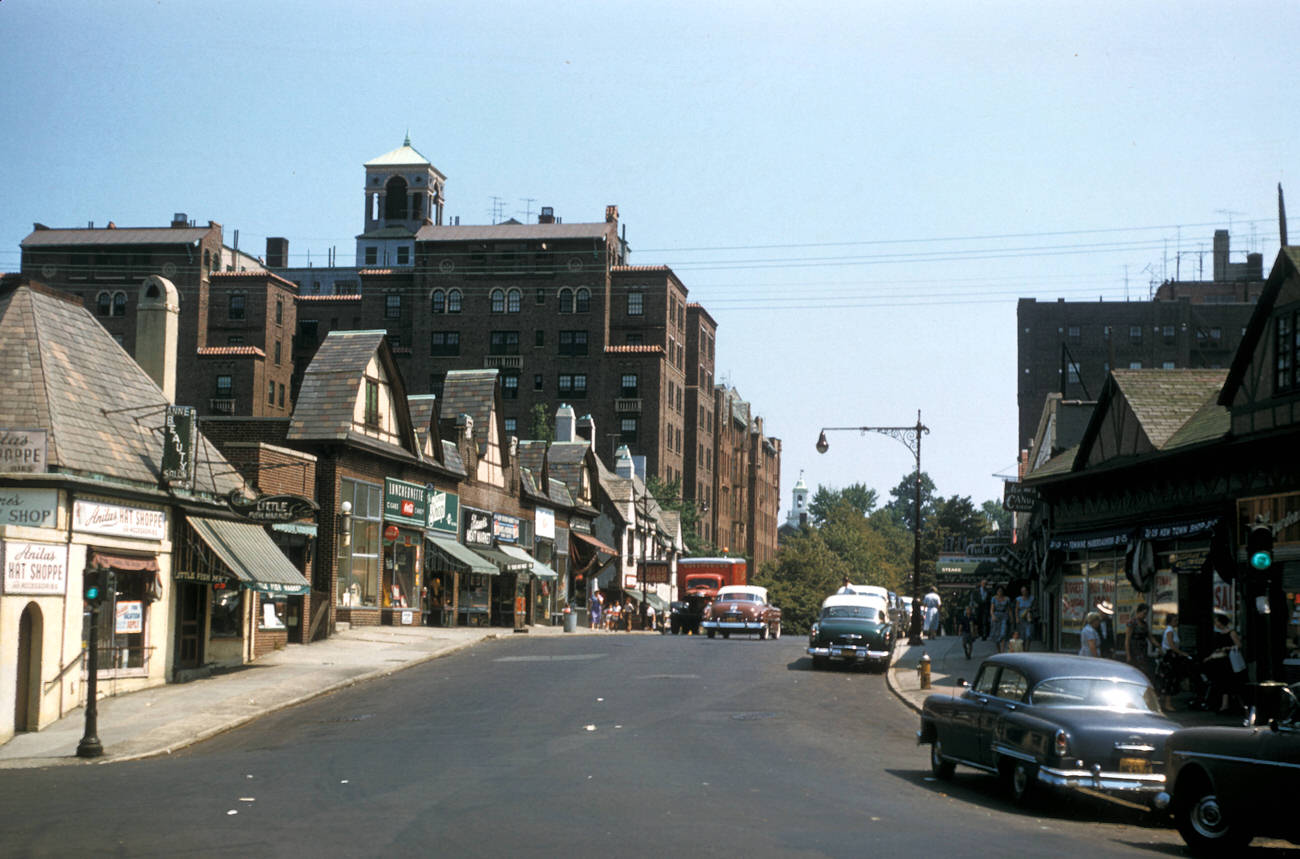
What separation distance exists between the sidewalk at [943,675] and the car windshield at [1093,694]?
4004 mm

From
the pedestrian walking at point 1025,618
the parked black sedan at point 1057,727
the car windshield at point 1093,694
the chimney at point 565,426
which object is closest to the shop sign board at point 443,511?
the pedestrian walking at point 1025,618

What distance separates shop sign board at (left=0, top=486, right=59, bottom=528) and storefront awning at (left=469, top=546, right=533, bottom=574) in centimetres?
2780

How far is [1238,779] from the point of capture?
1213cm

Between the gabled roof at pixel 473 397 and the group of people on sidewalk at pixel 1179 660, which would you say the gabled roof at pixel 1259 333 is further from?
the gabled roof at pixel 473 397

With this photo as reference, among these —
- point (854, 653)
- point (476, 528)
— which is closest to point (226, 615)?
point (854, 653)

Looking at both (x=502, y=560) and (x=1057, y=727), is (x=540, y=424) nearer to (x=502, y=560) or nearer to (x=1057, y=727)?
(x=502, y=560)

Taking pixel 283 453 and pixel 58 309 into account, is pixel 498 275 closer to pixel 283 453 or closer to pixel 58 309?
pixel 283 453

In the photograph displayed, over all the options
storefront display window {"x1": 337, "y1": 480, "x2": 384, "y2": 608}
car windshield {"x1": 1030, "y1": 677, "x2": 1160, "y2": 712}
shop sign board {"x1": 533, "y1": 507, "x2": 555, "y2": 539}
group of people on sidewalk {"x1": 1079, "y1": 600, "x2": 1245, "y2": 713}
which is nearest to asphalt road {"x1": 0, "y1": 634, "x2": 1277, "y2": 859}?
car windshield {"x1": 1030, "y1": 677, "x2": 1160, "y2": 712}

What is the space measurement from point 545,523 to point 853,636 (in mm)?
30609

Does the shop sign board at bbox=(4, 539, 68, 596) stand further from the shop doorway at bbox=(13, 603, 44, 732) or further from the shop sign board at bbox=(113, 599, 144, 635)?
the shop sign board at bbox=(113, 599, 144, 635)

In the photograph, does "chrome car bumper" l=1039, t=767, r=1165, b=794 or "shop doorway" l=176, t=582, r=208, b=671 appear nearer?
"chrome car bumper" l=1039, t=767, r=1165, b=794

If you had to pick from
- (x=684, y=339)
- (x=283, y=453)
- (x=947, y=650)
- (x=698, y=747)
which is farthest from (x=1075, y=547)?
(x=684, y=339)

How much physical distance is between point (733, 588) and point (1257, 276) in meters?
70.8

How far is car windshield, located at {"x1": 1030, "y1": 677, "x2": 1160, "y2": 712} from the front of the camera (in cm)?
1548
